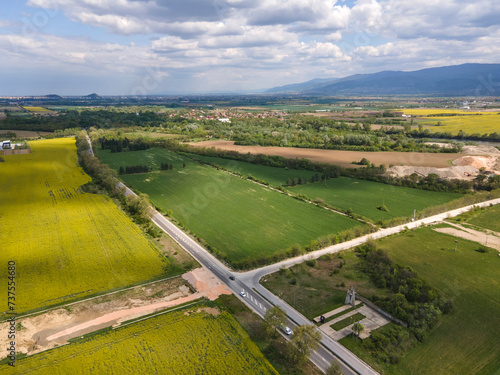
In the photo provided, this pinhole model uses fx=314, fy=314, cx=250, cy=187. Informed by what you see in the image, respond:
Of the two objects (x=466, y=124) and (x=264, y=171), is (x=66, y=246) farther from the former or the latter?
(x=466, y=124)

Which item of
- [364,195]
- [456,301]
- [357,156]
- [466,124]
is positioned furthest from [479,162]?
[466,124]

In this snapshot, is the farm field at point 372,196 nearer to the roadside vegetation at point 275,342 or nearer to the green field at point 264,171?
the green field at point 264,171

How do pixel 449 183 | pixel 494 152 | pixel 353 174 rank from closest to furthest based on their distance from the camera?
pixel 449 183, pixel 353 174, pixel 494 152

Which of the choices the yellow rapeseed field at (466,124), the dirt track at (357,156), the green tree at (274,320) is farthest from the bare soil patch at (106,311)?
the yellow rapeseed field at (466,124)

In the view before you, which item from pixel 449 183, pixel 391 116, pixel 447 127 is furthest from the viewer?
pixel 391 116

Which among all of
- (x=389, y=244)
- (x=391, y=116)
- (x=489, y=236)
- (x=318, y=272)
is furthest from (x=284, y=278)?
(x=391, y=116)

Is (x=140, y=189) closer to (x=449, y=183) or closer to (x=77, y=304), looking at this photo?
(x=77, y=304)
